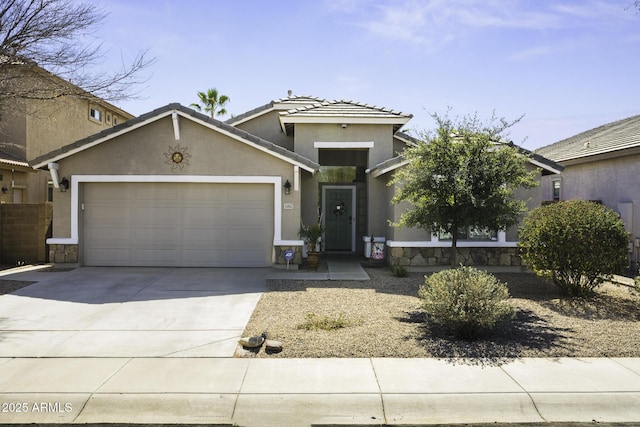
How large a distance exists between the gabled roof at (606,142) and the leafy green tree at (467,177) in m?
6.78

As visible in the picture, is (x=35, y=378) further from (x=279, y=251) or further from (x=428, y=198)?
(x=279, y=251)

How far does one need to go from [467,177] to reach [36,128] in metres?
17.1

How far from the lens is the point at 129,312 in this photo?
8.21 m

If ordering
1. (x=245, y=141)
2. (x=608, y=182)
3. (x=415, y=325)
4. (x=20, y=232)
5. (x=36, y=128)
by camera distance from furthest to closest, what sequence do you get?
(x=36, y=128), (x=608, y=182), (x=20, y=232), (x=245, y=141), (x=415, y=325)

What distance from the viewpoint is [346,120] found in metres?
14.0

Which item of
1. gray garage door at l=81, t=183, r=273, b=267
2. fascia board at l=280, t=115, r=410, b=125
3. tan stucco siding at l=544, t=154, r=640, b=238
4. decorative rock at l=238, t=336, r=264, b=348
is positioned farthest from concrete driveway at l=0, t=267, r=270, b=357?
tan stucco siding at l=544, t=154, r=640, b=238

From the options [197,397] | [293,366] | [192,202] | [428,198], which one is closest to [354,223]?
[192,202]

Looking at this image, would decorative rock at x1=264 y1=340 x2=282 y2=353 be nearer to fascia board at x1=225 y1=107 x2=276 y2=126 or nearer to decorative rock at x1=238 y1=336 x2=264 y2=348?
decorative rock at x1=238 y1=336 x2=264 y2=348

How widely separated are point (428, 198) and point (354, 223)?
7.57 m

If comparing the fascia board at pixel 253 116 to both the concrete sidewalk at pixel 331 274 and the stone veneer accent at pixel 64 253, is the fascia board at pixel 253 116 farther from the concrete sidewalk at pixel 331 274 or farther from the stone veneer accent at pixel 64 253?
the stone veneer accent at pixel 64 253

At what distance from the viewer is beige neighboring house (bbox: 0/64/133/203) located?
12.4 m

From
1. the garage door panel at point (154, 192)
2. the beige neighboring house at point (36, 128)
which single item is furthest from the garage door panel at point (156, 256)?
the beige neighboring house at point (36, 128)

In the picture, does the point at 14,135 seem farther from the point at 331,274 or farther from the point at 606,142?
the point at 606,142

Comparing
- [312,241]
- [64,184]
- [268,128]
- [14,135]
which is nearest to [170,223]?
[64,184]
